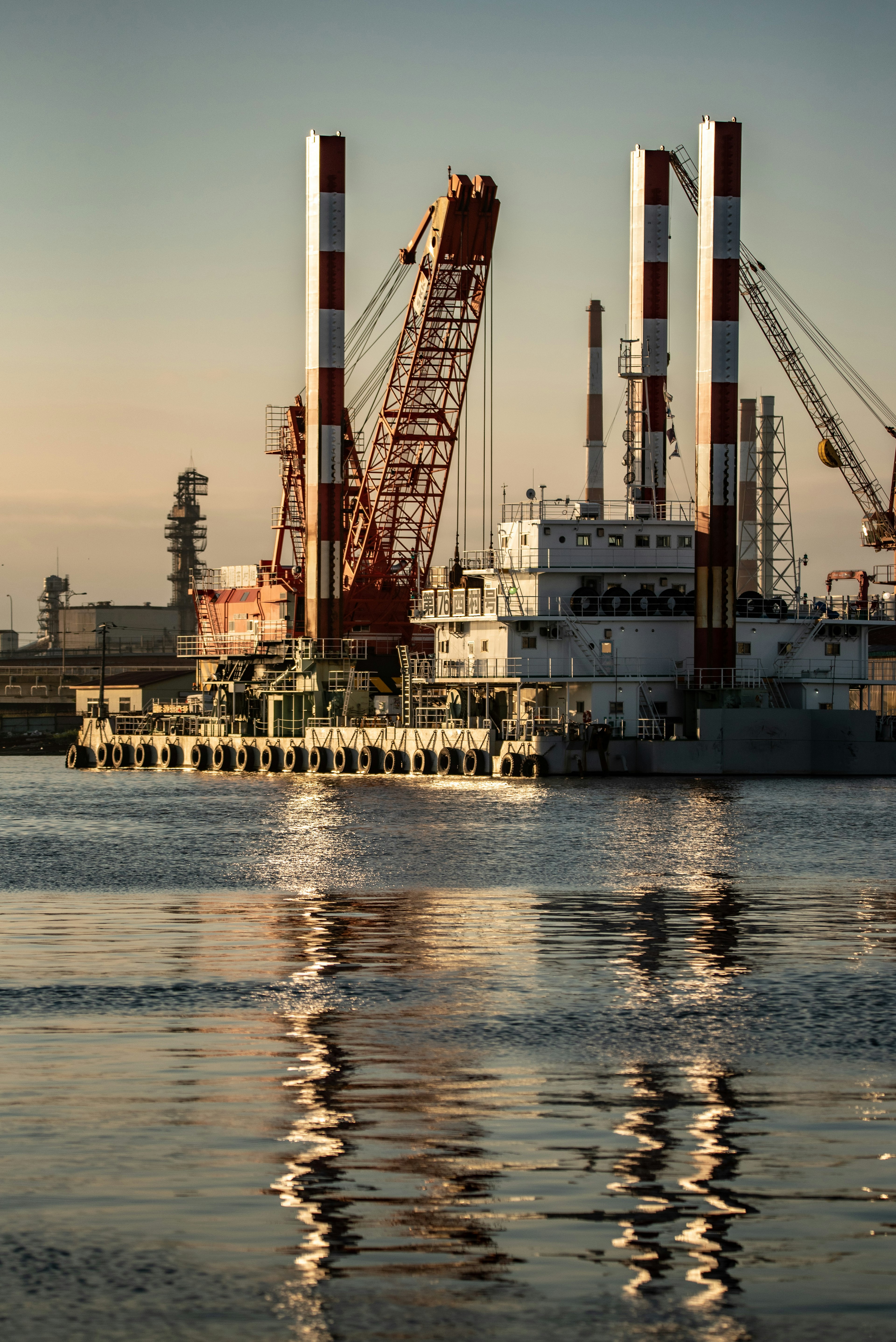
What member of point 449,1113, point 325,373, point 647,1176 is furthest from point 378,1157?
point 325,373

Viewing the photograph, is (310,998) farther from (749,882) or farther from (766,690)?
(766,690)

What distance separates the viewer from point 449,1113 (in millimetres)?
14477

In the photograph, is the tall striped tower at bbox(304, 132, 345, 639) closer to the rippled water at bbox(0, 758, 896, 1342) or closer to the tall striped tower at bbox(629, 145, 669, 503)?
the tall striped tower at bbox(629, 145, 669, 503)

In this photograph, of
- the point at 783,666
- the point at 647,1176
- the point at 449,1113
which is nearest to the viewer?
the point at 647,1176

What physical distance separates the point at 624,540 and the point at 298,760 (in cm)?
2114

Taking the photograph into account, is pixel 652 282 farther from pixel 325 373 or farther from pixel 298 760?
pixel 298 760

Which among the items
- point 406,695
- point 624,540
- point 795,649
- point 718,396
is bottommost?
point 406,695

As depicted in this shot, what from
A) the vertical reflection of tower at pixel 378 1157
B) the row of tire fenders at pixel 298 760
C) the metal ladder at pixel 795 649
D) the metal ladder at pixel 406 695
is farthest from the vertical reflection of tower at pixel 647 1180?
Result: the metal ladder at pixel 406 695

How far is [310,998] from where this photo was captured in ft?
67.2

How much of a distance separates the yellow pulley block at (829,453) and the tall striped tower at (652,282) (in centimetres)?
3634

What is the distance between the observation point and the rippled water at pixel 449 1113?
10.3 metres

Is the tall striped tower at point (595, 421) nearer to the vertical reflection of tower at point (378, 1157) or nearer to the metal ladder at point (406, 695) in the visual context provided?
the metal ladder at point (406, 695)

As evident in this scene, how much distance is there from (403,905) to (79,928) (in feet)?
21.1

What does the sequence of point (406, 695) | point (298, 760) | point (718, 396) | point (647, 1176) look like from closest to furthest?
point (647, 1176) → point (718, 396) → point (406, 695) → point (298, 760)
